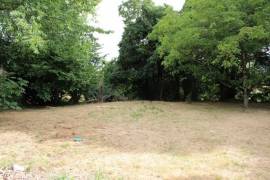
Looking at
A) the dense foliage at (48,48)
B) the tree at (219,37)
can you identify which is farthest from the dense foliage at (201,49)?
the dense foliage at (48,48)

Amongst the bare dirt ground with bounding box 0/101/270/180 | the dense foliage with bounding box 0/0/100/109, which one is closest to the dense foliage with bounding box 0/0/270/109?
the dense foliage with bounding box 0/0/100/109

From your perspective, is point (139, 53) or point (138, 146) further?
point (139, 53)

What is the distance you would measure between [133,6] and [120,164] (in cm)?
1479

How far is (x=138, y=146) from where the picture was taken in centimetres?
613

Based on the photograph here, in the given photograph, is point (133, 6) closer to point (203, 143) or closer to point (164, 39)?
point (164, 39)

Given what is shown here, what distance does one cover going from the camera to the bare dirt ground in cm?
471

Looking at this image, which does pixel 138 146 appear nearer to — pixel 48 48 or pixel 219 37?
pixel 219 37

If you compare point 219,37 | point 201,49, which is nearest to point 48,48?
point 201,49

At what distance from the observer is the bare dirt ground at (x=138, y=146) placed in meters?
4.71

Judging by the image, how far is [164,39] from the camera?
12.7m

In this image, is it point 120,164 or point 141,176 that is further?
point 120,164

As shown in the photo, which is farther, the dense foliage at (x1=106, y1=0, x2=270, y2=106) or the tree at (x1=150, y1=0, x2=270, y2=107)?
the dense foliage at (x1=106, y1=0, x2=270, y2=106)

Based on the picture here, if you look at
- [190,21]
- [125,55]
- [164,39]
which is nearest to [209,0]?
[190,21]

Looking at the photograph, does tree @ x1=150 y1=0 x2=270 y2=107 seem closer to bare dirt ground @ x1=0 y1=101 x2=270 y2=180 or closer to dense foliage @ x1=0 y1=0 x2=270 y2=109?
dense foliage @ x1=0 y1=0 x2=270 y2=109
